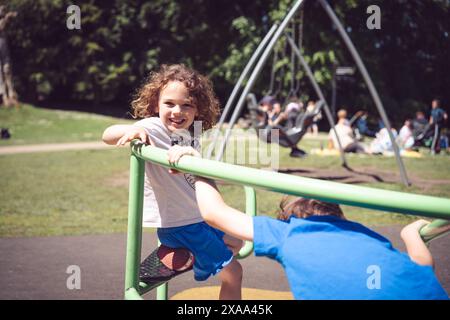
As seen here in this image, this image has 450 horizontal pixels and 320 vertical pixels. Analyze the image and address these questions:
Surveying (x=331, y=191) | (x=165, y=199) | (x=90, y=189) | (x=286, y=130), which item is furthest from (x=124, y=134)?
(x=286, y=130)

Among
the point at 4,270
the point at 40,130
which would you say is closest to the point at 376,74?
the point at 40,130

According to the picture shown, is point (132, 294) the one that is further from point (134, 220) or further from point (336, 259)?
point (336, 259)

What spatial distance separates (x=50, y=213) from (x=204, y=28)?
1914cm

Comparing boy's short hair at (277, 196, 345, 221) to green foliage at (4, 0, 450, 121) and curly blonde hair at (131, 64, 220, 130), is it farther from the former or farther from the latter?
green foliage at (4, 0, 450, 121)

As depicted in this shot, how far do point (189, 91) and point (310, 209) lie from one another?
3.27 ft

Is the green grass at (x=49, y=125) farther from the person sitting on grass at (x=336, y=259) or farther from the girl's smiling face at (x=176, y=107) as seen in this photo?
the person sitting on grass at (x=336, y=259)

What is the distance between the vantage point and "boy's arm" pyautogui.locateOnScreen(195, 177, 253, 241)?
1245 mm

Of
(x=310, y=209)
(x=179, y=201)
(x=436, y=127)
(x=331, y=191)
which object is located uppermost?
(x=331, y=191)

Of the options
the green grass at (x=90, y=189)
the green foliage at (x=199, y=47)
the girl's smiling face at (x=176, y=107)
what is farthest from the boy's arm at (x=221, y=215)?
the green foliage at (x=199, y=47)

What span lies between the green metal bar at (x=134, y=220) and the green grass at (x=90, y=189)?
304cm

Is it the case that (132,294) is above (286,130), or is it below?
below

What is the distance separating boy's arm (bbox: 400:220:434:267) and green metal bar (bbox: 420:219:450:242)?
0.06 feet

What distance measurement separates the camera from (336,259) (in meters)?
1.13

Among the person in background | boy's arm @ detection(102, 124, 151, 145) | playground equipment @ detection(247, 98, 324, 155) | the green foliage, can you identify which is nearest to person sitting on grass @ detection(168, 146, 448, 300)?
boy's arm @ detection(102, 124, 151, 145)
